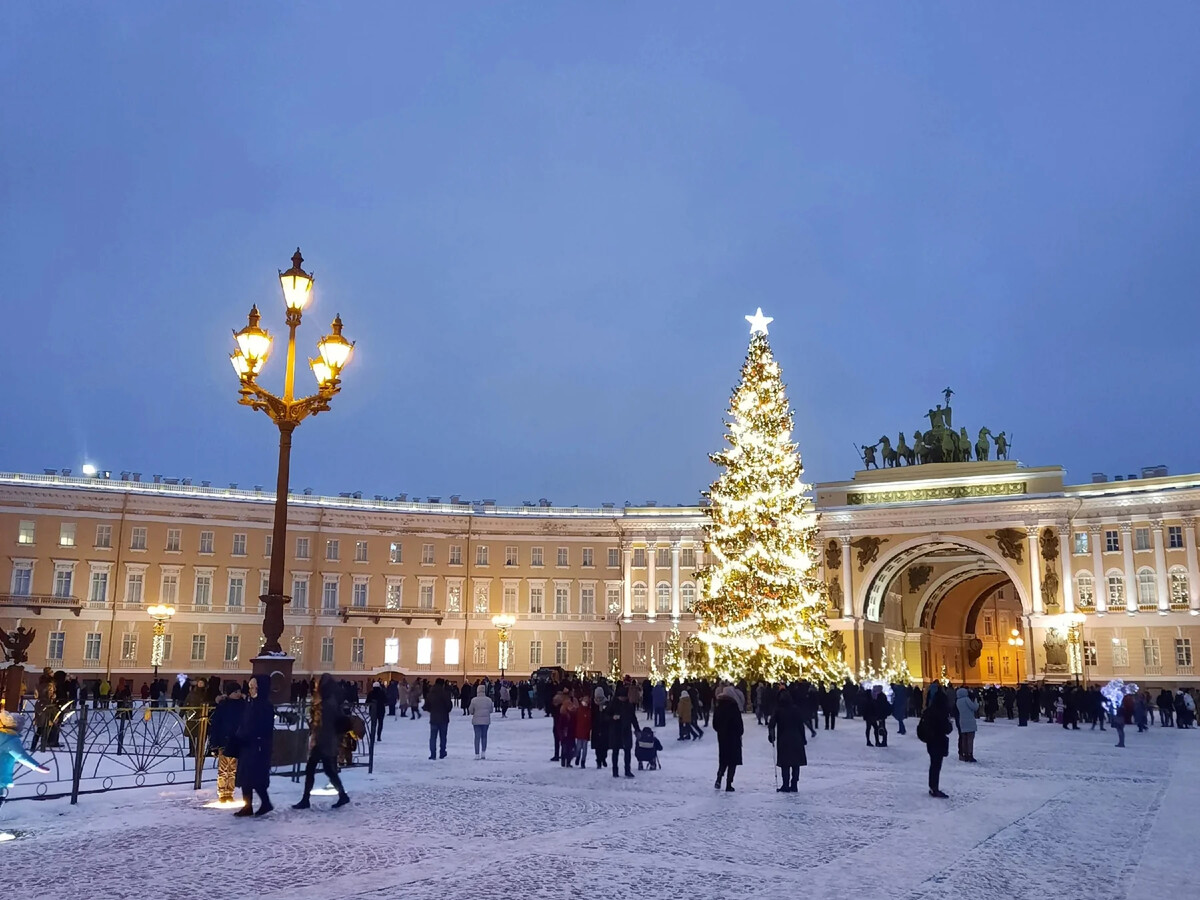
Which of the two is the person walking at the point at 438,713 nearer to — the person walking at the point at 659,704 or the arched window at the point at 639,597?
the person walking at the point at 659,704

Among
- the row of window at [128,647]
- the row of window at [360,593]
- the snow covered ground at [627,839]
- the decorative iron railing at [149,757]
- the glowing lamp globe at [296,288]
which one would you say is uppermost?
the glowing lamp globe at [296,288]

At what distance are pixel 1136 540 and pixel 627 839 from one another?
51301 mm

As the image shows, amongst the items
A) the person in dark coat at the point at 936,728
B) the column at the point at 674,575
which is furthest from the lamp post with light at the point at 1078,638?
the person in dark coat at the point at 936,728

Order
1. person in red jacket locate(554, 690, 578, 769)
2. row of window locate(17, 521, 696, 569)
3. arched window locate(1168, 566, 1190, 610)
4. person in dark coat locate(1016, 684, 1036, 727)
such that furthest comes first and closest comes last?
row of window locate(17, 521, 696, 569) → arched window locate(1168, 566, 1190, 610) → person in dark coat locate(1016, 684, 1036, 727) → person in red jacket locate(554, 690, 578, 769)

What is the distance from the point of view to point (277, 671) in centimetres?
1506

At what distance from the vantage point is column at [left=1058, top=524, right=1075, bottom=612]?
180 feet

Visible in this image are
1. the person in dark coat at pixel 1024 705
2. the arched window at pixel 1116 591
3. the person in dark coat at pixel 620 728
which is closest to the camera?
the person in dark coat at pixel 620 728

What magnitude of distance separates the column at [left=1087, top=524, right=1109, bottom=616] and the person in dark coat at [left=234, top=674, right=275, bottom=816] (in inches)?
2025

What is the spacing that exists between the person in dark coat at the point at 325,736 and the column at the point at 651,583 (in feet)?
167

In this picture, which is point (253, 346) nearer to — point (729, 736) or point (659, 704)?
point (729, 736)

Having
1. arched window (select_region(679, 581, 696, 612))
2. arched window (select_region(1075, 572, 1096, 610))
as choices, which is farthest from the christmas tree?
arched window (select_region(679, 581, 696, 612))

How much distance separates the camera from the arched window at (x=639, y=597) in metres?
63.5

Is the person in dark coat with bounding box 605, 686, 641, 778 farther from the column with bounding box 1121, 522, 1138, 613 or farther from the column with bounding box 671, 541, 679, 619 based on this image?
the column with bounding box 671, 541, 679, 619

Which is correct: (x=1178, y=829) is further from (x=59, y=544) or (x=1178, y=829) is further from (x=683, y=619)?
(x=59, y=544)
